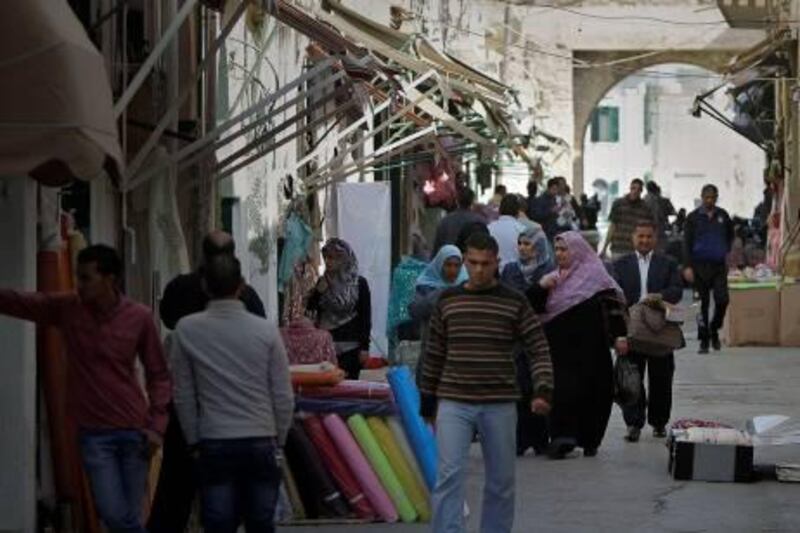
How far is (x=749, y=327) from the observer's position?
2403 centimetres

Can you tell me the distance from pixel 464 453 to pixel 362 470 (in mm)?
1844

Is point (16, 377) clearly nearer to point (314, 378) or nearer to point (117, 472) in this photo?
point (117, 472)

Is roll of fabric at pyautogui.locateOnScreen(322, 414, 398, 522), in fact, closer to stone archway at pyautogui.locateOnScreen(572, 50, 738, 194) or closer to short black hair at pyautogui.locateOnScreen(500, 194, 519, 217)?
short black hair at pyautogui.locateOnScreen(500, 194, 519, 217)

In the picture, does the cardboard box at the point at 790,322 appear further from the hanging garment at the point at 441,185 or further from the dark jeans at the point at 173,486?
the dark jeans at the point at 173,486

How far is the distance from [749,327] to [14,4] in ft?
54.1

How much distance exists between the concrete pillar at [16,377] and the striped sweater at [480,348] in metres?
1.85

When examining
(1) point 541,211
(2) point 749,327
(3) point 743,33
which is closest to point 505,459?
(2) point 749,327

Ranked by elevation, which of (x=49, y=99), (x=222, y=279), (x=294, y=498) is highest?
(x=49, y=99)

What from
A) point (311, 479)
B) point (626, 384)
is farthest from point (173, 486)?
point (626, 384)

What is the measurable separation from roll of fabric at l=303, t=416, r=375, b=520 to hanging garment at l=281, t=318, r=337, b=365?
3.55 ft

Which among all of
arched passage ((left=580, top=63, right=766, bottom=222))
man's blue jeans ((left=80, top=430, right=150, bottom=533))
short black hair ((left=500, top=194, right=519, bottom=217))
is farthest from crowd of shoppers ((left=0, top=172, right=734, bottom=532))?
arched passage ((left=580, top=63, right=766, bottom=222))

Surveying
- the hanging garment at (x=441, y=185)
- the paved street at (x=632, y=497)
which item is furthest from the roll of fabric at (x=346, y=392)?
the hanging garment at (x=441, y=185)

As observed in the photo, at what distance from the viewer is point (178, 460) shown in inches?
363

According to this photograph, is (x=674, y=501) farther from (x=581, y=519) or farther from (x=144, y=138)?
(x=144, y=138)
